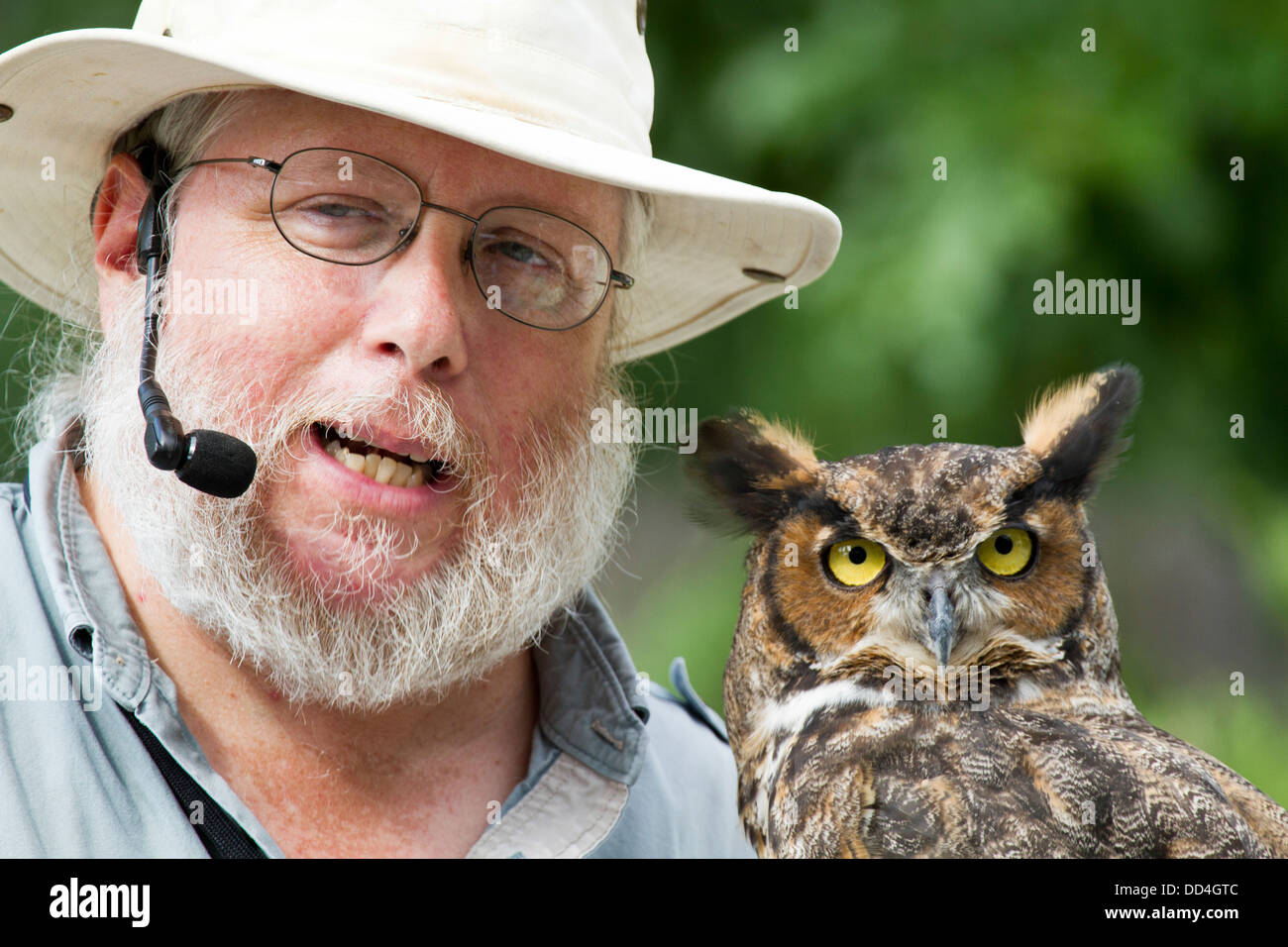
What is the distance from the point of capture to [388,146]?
166 centimetres

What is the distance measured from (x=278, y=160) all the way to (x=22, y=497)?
0.75m

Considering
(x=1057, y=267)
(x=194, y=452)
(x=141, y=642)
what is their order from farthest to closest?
(x=1057, y=267)
(x=141, y=642)
(x=194, y=452)

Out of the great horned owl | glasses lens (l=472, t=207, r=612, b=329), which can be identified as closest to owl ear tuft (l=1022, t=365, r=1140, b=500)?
the great horned owl

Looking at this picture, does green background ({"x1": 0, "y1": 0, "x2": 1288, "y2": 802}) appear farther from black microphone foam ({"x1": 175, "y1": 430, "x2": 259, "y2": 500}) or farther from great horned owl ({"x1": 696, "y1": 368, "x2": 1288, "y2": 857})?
black microphone foam ({"x1": 175, "y1": 430, "x2": 259, "y2": 500})

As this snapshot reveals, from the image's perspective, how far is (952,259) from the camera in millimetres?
2605

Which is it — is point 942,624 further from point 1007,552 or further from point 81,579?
point 81,579

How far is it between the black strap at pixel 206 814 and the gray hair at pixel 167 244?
66 centimetres

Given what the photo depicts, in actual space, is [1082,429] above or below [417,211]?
below

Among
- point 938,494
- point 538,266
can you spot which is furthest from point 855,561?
point 538,266

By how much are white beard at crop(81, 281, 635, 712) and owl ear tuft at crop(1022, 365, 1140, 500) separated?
79 cm

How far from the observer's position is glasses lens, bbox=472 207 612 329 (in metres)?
1.72

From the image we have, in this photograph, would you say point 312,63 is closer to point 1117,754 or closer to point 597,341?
point 597,341

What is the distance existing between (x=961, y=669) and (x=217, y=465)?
1.07 meters

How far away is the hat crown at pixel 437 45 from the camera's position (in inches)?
63.0
